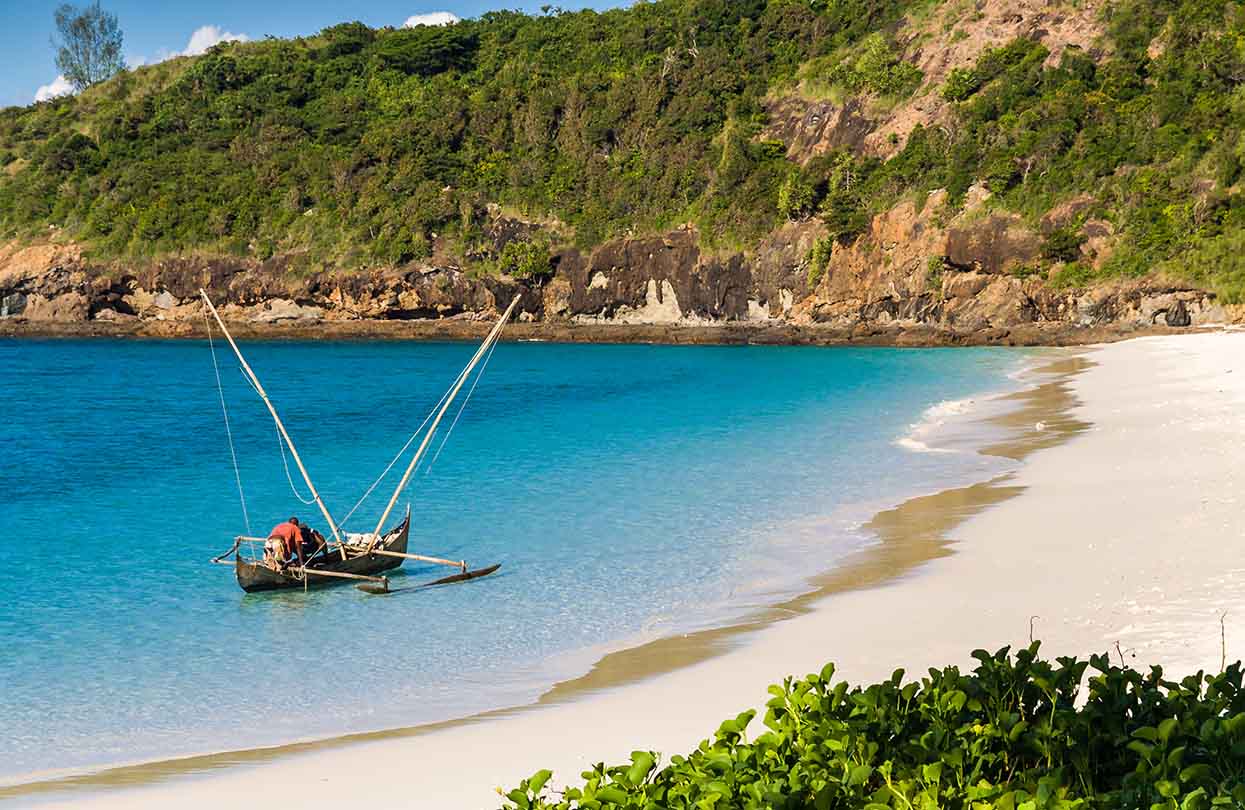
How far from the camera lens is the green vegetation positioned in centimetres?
396

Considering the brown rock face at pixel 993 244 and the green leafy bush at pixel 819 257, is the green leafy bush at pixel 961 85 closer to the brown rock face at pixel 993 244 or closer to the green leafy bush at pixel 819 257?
the brown rock face at pixel 993 244

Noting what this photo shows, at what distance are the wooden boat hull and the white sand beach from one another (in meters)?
6.03

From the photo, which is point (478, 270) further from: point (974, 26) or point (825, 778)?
point (825, 778)

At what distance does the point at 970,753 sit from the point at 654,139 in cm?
8429

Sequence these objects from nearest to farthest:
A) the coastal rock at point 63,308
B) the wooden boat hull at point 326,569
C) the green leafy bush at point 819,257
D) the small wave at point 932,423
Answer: the wooden boat hull at point 326,569, the small wave at point 932,423, the green leafy bush at point 819,257, the coastal rock at point 63,308

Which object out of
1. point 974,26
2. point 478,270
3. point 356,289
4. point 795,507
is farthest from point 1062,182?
point 795,507

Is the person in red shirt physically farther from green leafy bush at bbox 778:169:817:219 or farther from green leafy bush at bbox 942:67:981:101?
green leafy bush at bbox 942:67:981:101

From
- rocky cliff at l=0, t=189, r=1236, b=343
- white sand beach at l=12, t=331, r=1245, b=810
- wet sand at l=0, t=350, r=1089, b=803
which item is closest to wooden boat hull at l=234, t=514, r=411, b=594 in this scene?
wet sand at l=0, t=350, r=1089, b=803

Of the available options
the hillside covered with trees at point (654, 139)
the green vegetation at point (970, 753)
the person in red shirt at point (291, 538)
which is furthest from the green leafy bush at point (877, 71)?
the green vegetation at point (970, 753)

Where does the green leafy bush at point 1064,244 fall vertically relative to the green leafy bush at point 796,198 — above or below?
below

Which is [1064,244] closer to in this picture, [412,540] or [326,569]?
[412,540]

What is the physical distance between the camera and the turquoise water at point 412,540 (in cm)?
1080

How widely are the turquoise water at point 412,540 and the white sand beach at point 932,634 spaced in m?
1.24

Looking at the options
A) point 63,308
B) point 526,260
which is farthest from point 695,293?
point 63,308
